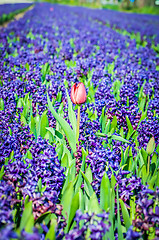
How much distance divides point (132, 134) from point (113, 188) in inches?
32.4

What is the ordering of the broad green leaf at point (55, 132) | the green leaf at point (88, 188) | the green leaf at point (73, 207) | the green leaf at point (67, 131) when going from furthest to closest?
the broad green leaf at point (55, 132) < the green leaf at point (67, 131) < the green leaf at point (88, 188) < the green leaf at point (73, 207)

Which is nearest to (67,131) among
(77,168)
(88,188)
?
(77,168)

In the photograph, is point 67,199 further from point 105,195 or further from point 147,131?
point 147,131

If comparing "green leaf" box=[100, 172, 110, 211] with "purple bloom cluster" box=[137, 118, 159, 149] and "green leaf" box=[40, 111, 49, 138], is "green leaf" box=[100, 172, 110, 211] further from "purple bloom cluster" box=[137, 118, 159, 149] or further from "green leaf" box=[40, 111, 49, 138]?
"green leaf" box=[40, 111, 49, 138]

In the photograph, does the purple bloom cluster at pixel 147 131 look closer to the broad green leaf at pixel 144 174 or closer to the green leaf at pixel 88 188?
the broad green leaf at pixel 144 174

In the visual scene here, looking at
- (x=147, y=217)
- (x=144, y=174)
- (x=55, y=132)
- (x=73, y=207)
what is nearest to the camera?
(x=147, y=217)

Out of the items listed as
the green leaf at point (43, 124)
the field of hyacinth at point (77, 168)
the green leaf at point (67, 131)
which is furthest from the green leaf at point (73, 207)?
the green leaf at point (43, 124)

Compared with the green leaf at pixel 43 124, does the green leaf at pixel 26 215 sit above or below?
below

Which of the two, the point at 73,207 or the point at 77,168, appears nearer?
the point at 73,207

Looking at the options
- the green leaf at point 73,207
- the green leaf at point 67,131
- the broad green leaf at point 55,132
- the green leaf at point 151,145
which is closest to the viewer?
the green leaf at point 73,207

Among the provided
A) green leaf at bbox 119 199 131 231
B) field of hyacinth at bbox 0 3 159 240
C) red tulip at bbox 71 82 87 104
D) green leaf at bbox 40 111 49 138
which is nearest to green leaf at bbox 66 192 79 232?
field of hyacinth at bbox 0 3 159 240

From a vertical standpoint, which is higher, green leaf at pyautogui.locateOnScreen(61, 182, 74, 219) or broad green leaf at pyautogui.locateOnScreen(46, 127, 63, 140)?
broad green leaf at pyautogui.locateOnScreen(46, 127, 63, 140)

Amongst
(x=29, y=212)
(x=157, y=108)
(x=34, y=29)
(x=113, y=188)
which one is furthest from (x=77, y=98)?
(x=34, y=29)

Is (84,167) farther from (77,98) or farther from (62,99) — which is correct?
(62,99)
